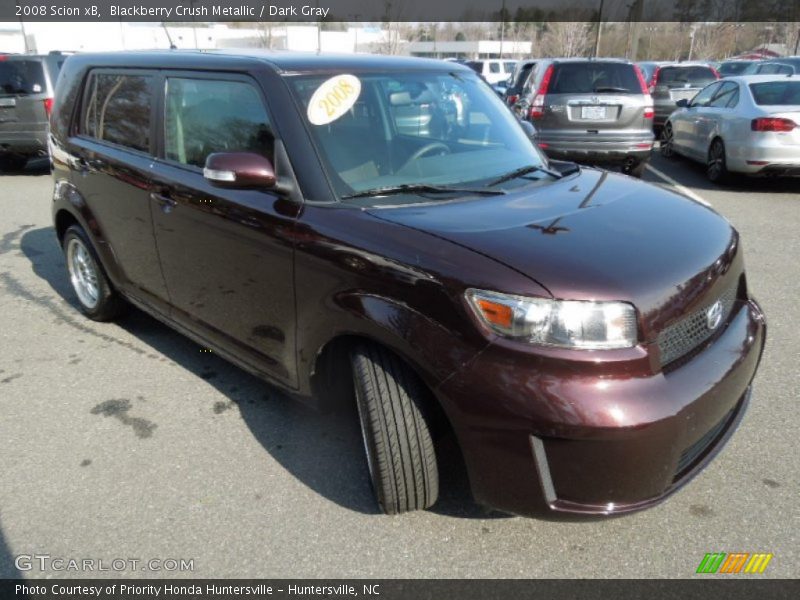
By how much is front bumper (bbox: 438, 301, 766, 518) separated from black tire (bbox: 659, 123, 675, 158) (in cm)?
1050

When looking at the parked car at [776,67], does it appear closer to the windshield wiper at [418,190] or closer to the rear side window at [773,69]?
the rear side window at [773,69]

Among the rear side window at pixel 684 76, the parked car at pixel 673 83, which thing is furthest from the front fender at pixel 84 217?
the rear side window at pixel 684 76

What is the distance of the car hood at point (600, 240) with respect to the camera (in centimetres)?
208

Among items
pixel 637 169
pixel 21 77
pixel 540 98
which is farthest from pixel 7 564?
pixel 21 77

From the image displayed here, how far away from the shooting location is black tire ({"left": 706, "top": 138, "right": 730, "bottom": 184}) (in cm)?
909

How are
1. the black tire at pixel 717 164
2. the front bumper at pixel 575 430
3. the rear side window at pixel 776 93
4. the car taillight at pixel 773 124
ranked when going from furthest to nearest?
the black tire at pixel 717 164
the rear side window at pixel 776 93
the car taillight at pixel 773 124
the front bumper at pixel 575 430

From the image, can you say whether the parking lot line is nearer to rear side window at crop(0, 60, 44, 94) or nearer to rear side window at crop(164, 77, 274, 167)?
rear side window at crop(164, 77, 274, 167)

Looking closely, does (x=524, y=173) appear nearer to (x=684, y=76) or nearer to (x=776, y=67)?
(x=684, y=76)

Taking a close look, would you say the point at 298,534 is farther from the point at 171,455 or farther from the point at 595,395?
the point at 595,395

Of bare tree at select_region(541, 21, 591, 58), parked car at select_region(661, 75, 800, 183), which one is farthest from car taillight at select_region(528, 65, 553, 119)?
bare tree at select_region(541, 21, 591, 58)

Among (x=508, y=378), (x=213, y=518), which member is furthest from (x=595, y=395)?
(x=213, y=518)

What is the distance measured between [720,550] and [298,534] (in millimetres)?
1615

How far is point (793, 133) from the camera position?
812cm

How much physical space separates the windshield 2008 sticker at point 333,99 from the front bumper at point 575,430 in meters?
1.37
